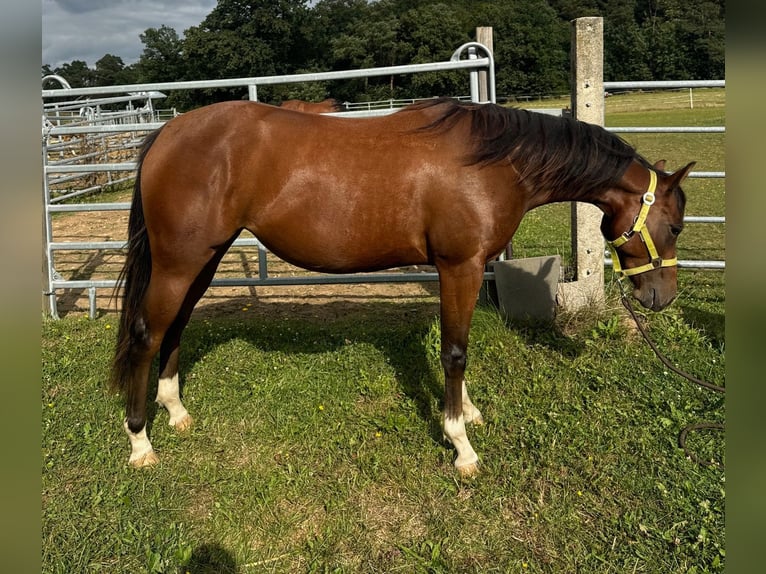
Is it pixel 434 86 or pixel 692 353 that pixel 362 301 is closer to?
pixel 692 353

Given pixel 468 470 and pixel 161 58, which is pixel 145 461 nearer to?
pixel 468 470

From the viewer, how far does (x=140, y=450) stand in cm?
297

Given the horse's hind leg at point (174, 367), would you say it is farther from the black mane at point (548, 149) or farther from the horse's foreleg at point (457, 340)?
the black mane at point (548, 149)

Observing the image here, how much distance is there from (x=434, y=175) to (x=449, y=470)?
1.57 metres

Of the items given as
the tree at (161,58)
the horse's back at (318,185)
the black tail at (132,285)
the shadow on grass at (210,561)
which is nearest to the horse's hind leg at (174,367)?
the black tail at (132,285)

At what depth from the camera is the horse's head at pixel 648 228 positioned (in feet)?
9.24

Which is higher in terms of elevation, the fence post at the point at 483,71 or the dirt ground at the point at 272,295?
the fence post at the point at 483,71

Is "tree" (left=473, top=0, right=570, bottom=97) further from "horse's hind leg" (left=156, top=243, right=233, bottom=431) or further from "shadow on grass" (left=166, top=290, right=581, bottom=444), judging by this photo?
"horse's hind leg" (left=156, top=243, right=233, bottom=431)

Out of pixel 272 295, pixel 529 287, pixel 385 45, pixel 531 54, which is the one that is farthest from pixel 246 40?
pixel 529 287

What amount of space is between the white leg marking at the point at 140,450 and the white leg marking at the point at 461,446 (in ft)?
5.41

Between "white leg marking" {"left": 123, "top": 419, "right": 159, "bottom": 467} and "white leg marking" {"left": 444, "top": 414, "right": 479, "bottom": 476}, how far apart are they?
1.65 meters

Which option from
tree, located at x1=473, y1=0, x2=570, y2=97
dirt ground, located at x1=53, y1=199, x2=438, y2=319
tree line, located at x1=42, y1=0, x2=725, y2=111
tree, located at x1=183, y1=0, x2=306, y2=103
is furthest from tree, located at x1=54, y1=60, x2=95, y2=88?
dirt ground, located at x1=53, y1=199, x2=438, y2=319

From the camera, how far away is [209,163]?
280 centimetres

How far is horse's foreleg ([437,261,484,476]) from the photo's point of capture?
285 centimetres
